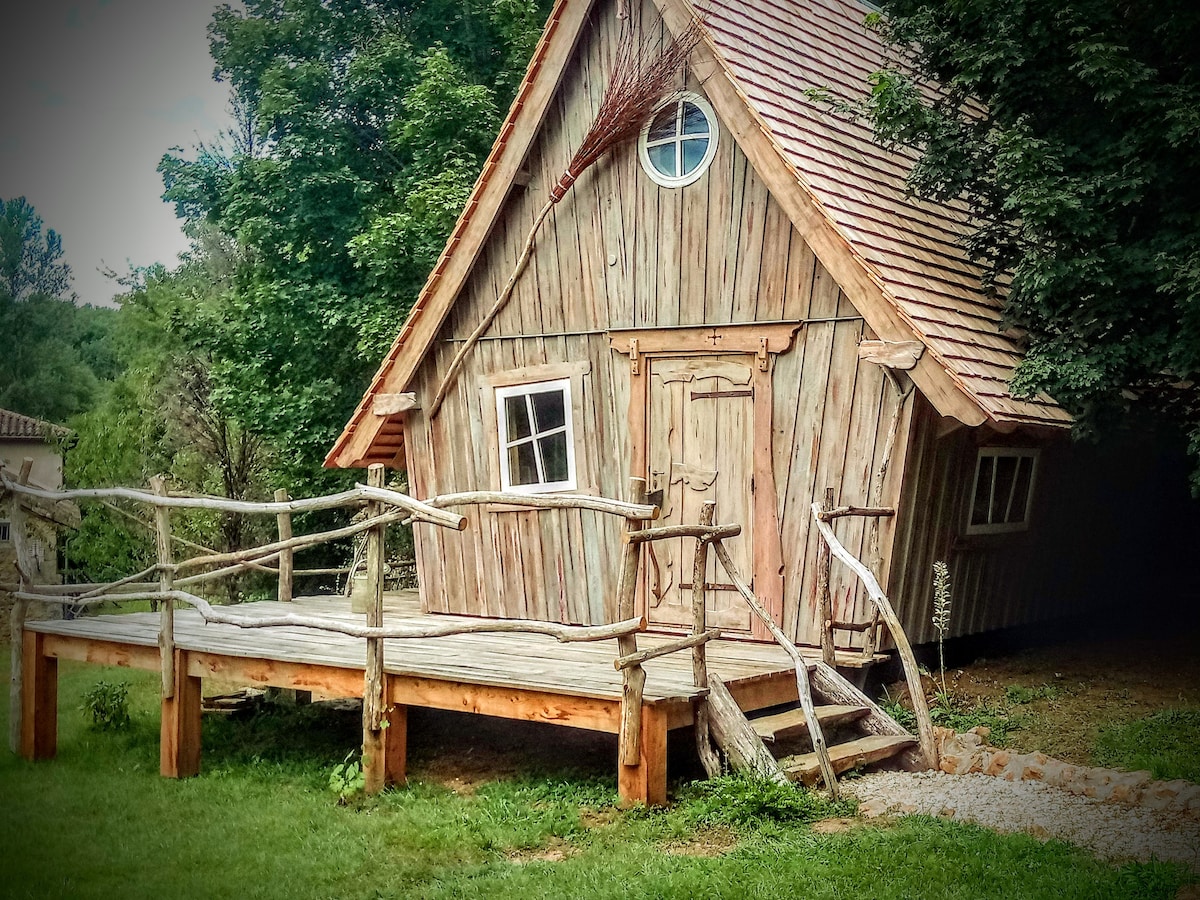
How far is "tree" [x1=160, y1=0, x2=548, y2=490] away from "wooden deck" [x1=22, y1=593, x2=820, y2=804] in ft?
21.1

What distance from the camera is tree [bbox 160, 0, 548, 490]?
1656 cm

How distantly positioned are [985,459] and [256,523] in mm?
12273

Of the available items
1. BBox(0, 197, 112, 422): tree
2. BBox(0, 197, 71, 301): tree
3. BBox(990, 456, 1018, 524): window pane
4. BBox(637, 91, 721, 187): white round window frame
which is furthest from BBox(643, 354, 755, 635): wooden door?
BBox(0, 197, 71, 301): tree

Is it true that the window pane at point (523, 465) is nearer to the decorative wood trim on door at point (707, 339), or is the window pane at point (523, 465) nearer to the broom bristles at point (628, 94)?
the decorative wood trim on door at point (707, 339)

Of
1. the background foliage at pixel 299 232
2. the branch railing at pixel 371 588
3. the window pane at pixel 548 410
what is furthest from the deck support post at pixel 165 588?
the background foliage at pixel 299 232

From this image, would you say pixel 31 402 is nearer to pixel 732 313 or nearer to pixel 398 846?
pixel 398 846

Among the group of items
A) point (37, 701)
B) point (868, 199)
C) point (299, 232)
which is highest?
point (299, 232)

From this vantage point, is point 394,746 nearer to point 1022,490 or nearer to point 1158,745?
point 1158,745

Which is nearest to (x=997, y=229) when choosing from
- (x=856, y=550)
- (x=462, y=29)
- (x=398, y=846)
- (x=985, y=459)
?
(x=985, y=459)

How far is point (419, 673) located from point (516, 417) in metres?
3.73

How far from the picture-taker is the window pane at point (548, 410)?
10.9 m

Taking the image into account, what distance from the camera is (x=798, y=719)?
26.1 feet

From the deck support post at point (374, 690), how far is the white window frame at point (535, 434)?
3.00m

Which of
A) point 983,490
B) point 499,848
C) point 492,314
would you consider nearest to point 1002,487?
point 983,490
